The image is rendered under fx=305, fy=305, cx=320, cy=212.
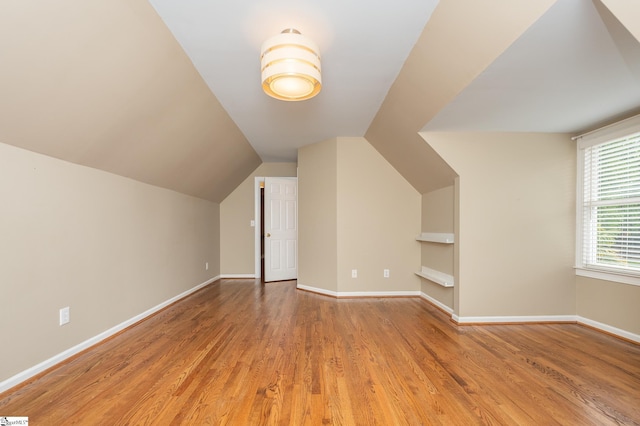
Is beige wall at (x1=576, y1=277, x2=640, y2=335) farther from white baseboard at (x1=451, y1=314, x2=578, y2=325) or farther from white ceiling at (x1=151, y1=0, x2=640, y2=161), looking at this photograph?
white ceiling at (x1=151, y1=0, x2=640, y2=161)

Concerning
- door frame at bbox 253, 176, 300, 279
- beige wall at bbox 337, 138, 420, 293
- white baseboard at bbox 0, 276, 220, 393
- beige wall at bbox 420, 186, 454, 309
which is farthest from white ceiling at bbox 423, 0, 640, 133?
door frame at bbox 253, 176, 300, 279

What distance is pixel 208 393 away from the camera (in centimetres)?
195

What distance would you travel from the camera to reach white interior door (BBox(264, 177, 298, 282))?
19.1ft

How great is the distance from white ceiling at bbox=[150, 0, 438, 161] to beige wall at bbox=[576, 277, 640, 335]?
2.94 m

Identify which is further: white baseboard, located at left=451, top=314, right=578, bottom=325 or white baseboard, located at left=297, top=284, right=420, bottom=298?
white baseboard, located at left=297, top=284, right=420, bottom=298

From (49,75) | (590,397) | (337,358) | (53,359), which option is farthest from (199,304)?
(590,397)

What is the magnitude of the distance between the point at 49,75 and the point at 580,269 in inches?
191

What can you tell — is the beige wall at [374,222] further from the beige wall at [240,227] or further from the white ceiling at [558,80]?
the beige wall at [240,227]

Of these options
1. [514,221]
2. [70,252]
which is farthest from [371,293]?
[70,252]

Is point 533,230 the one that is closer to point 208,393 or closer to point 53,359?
point 208,393

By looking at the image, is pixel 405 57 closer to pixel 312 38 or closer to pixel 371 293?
pixel 312 38

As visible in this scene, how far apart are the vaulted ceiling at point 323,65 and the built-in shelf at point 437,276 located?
5.08 feet

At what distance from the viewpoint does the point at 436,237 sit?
394 centimetres

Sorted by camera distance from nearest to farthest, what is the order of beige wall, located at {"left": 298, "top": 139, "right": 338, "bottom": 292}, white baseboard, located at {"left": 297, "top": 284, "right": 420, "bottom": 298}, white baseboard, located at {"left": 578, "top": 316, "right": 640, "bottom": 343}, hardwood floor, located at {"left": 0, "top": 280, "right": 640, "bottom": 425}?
hardwood floor, located at {"left": 0, "top": 280, "right": 640, "bottom": 425}, white baseboard, located at {"left": 578, "top": 316, "right": 640, "bottom": 343}, white baseboard, located at {"left": 297, "top": 284, "right": 420, "bottom": 298}, beige wall, located at {"left": 298, "top": 139, "right": 338, "bottom": 292}
